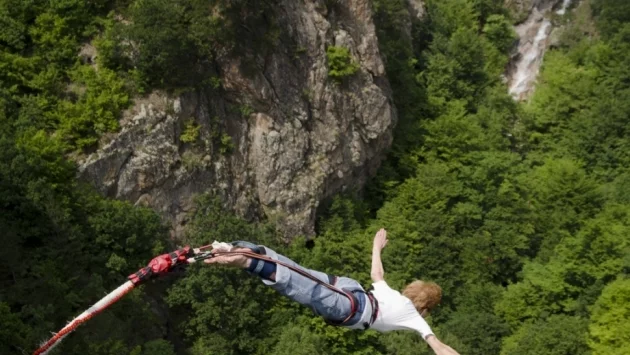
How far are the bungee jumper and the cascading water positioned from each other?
147ft

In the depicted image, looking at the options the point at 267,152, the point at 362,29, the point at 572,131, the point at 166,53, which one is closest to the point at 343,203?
the point at 267,152

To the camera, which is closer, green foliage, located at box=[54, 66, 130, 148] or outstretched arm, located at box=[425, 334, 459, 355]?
outstretched arm, located at box=[425, 334, 459, 355]

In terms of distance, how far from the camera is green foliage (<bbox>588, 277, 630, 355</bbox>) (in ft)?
98.3

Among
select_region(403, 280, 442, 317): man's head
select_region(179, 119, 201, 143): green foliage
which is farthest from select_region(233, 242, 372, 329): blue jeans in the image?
select_region(179, 119, 201, 143): green foliage

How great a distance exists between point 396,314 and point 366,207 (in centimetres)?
2982

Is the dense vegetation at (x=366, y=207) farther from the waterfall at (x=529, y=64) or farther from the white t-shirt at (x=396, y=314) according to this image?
the white t-shirt at (x=396, y=314)

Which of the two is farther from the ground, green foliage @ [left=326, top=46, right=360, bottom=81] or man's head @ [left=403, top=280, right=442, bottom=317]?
green foliage @ [left=326, top=46, right=360, bottom=81]

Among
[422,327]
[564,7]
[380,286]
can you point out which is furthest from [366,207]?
[422,327]

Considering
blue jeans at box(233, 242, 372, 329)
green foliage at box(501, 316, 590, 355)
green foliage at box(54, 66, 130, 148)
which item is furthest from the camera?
green foliage at box(501, 316, 590, 355)

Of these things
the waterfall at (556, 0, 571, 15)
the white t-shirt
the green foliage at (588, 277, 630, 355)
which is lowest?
the green foliage at (588, 277, 630, 355)

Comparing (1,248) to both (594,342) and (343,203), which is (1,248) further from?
(594,342)

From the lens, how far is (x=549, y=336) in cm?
3041

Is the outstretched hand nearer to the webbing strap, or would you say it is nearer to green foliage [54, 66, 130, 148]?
the webbing strap

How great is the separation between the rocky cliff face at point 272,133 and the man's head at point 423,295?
20.7 m
